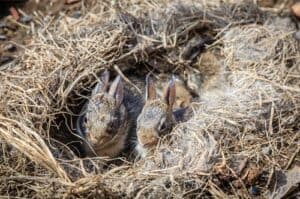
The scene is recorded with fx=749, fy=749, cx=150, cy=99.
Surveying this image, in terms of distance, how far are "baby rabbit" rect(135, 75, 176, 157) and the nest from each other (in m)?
0.10

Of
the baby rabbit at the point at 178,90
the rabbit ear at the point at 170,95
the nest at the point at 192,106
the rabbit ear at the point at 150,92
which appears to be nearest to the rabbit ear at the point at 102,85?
the nest at the point at 192,106

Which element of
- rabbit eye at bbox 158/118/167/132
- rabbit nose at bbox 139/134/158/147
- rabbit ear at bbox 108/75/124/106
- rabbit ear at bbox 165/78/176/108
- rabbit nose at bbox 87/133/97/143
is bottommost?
rabbit nose at bbox 139/134/158/147

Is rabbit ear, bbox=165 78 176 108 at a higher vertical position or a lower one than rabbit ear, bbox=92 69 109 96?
lower

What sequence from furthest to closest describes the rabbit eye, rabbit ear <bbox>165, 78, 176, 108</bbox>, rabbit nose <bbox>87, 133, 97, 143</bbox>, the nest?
rabbit ear <bbox>165, 78, 176, 108</bbox> → the rabbit eye → rabbit nose <bbox>87, 133, 97, 143</bbox> → the nest

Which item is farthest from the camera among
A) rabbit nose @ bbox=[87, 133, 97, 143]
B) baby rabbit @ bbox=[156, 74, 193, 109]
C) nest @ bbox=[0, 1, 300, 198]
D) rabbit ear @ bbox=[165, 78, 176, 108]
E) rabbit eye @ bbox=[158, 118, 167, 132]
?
baby rabbit @ bbox=[156, 74, 193, 109]

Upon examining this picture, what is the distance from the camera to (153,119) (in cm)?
606

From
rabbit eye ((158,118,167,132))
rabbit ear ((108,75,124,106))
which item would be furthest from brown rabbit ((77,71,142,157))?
rabbit eye ((158,118,167,132))

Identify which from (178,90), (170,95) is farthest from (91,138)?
(178,90)

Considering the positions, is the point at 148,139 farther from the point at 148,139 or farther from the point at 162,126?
the point at 162,126

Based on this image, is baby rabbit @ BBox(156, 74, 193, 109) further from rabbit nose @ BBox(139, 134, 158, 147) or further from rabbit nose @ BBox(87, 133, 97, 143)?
rabbit nose @ BBox(87, 133, 97, 143)

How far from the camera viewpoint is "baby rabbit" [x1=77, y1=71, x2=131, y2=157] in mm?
5977

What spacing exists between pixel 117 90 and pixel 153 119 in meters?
0.42

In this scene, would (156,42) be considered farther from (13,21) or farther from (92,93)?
(13,21)

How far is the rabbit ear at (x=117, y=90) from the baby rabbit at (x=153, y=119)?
0.70ft
